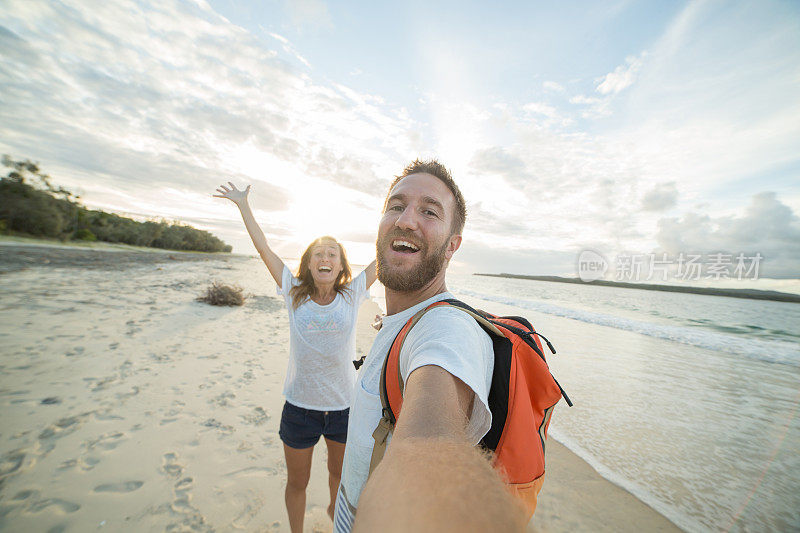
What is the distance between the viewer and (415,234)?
5.86ft

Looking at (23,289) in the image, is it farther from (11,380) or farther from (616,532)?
(616,532)

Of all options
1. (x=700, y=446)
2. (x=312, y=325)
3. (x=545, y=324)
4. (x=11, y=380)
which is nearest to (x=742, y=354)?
(x=545, y=324)

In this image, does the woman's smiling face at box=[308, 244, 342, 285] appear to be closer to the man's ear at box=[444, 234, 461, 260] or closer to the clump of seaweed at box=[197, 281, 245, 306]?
the man's ear at box=[444, 234, 461, 260]

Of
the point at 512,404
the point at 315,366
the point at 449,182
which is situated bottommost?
the point at 315,366

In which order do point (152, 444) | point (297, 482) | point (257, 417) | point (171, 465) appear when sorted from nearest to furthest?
point (297, 482) < point (171, 465) < point (152, 444) < point (257, 417)

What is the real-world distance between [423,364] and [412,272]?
762 millimetres

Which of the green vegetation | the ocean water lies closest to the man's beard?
the ocean water

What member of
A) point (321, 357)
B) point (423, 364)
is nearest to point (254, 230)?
point (321, 357)

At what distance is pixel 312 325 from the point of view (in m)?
2.71

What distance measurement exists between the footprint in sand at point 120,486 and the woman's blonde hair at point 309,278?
265 cm

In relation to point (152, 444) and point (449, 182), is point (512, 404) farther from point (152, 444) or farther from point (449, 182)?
point (152, 444)

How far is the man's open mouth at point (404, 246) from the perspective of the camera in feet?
5.85

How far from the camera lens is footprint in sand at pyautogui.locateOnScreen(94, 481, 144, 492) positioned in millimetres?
2898

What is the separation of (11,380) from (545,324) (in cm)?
1731
